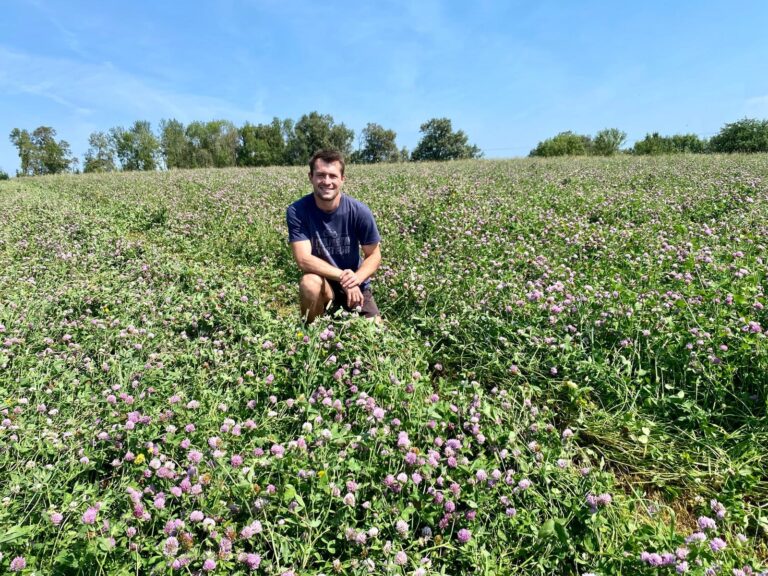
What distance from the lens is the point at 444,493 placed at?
6.68 ft

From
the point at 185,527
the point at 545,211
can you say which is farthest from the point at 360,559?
the point at 545,211

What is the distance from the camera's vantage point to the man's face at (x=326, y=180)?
3955mm

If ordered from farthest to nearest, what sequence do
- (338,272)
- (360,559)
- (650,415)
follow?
(338,272), (650,415), (360,559)

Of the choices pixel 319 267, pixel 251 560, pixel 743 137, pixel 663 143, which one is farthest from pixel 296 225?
pixel 663 143

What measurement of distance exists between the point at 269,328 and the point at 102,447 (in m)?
1.45

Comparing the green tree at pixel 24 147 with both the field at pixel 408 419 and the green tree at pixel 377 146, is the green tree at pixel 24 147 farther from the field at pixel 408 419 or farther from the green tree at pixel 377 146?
the field at pixel 408 419

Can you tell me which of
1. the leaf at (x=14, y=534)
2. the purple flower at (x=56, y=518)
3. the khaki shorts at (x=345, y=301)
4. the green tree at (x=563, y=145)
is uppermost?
the green tree at (x=563, y=145)

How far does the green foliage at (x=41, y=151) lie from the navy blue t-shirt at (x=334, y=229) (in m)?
82.8

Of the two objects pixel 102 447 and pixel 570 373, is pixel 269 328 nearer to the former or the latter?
pixel 102 447

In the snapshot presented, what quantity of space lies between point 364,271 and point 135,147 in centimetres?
8416

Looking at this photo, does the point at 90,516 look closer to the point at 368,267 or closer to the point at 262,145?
the point at 368,267

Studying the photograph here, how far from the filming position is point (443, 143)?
2790 inches

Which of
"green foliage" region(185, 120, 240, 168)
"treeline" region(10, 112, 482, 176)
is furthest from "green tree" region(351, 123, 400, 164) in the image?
"green foliage" region(185, 120, 240, 168)

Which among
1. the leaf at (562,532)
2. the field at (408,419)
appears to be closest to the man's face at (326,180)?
the field at (408,419)
